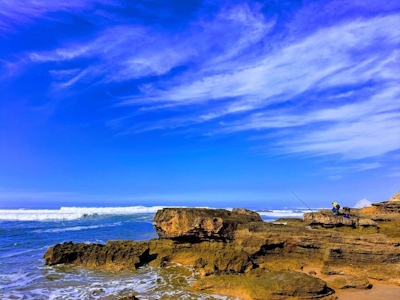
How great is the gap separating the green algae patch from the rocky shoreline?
0.02 meters

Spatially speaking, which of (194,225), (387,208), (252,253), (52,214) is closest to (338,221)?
(252,253)

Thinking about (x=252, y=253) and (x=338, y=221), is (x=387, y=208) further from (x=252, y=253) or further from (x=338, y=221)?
(x=252, y=253)

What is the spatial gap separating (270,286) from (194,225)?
3190 millimetres

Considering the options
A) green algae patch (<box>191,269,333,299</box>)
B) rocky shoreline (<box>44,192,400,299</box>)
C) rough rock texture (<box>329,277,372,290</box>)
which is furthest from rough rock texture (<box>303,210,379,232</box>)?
green algae patch (<box>191,269,333,299</box>)

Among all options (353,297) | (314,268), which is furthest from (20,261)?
(353,297)

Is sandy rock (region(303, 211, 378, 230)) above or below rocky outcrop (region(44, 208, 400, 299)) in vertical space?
above

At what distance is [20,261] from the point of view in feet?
33.7

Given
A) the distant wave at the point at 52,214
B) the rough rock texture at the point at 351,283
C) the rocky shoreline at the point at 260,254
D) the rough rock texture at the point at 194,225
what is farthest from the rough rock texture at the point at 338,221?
the distant wave at the point at 52,214

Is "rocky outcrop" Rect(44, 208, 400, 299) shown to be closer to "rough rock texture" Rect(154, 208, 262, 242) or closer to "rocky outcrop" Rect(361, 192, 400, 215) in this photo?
"rough rock texture" Rect(154, 208, 262, 242)

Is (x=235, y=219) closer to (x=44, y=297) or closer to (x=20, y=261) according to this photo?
(x=44, y=297)

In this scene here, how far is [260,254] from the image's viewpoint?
→ 874 cm

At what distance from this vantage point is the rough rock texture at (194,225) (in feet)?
29.4

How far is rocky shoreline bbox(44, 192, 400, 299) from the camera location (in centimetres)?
668

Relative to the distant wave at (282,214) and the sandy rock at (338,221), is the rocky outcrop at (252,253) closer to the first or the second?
the sandy rock at (338,221)
